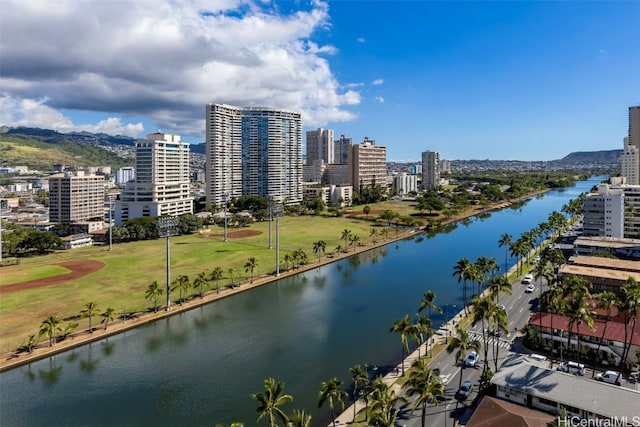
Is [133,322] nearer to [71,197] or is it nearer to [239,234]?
[239,234]

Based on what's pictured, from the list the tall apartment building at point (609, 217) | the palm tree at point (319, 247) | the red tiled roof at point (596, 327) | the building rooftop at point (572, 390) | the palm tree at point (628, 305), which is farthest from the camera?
the palm tree at point (319, 247)

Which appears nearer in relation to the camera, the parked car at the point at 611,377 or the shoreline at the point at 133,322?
the parked car at the point at 611,377

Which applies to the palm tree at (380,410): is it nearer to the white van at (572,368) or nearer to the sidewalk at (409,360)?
the sidewalk at (409,360)

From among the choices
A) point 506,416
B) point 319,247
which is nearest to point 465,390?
point 506,416

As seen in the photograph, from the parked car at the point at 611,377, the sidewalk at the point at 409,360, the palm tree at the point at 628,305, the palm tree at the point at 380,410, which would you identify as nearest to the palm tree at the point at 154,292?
the sidewalk at the point at 409,360

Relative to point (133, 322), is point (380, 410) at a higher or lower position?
higher
